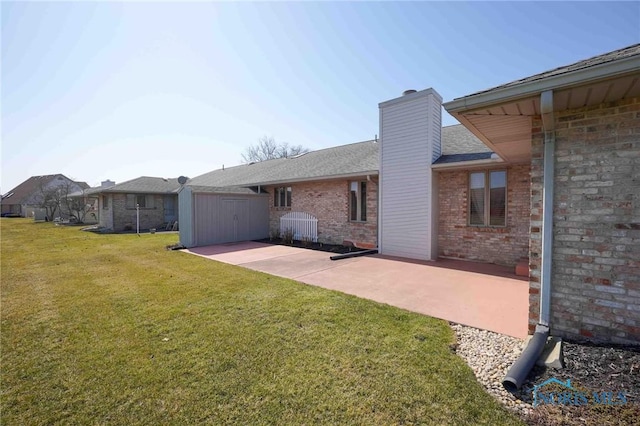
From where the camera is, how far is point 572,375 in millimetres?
2547

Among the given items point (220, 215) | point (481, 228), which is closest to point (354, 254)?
point (481, 228)

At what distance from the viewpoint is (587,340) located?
3076mm

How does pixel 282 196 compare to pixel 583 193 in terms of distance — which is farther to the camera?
pixel 282 196

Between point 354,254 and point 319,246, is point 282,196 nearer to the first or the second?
point 319,246

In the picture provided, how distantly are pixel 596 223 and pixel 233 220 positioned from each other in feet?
41.9

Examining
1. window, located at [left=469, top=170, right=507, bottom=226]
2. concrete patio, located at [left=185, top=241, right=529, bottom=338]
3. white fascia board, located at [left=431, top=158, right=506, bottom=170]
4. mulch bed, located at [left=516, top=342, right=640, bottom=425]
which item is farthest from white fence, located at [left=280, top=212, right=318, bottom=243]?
mulch bed, located at [left=516, top=342, right=640, bottom=425]

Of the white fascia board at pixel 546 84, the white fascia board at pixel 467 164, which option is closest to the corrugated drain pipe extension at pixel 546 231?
the white fascia board at pixel 546 84

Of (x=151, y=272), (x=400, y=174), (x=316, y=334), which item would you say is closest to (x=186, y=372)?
(x=316, y=334)

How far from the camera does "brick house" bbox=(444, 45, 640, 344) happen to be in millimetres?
2836

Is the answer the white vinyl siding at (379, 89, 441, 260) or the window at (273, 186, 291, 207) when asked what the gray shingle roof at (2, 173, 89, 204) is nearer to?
the window at (273, 186, 291, 207)

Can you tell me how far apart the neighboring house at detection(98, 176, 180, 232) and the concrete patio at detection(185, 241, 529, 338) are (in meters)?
13.8

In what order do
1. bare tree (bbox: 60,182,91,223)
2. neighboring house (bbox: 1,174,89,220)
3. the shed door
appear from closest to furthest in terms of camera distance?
the shed door → bare tree (bbox: 60,182,91,223) → neighboring house (bbox: 1,174,89,220)

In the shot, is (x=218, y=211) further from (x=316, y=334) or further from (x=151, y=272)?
(x=316, y=334)

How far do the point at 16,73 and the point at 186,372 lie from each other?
35.4 feet
